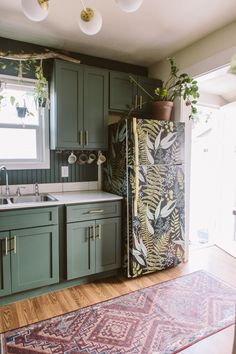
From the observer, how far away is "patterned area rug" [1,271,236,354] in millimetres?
1706

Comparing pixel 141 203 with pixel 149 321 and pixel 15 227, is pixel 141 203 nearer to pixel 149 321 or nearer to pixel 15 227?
pixel 149 321

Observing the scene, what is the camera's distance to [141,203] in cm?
259

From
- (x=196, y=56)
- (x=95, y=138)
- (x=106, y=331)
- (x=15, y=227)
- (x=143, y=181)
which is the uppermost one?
(x=196, y=56)

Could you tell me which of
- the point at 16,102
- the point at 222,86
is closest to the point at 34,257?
the point at 16,102

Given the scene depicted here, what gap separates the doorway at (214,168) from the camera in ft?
11.5

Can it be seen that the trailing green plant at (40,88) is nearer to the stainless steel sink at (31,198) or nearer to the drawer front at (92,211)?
the stainless steel sink at (31,198)

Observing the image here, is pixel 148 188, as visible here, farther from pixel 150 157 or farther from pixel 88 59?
pixel 88 59

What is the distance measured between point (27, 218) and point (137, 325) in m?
1.29

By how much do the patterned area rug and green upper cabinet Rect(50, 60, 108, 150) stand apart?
1.66 m

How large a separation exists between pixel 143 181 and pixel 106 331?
55.0 inches

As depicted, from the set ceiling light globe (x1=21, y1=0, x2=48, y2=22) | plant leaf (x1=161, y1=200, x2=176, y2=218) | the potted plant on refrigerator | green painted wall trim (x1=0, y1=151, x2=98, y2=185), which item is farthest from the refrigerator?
ceiling light globe (x1=21, y1=0, x2=48, y2=22)

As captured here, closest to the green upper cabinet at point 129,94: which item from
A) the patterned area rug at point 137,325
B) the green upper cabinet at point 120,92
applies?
the green upper cabinet at point 120,92

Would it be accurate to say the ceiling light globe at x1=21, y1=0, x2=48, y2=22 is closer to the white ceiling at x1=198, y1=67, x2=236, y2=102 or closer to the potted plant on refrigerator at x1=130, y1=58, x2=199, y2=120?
the potted plant on refrigerator at x1=130, y1=58, x2=199, y2=120

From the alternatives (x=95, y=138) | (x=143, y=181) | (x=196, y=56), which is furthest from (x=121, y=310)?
(x=196, y=56)
